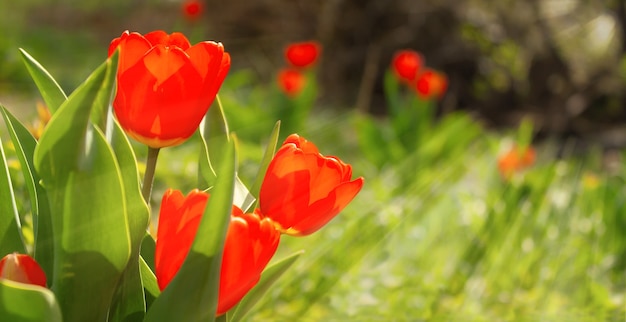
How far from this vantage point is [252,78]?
6.58m

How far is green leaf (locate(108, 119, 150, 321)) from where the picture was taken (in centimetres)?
62

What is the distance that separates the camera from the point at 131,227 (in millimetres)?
626

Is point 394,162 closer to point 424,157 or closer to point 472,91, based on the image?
point 424,157

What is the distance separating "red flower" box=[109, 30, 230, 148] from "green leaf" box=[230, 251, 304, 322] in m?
0.15

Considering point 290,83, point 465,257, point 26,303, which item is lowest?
point 26,303

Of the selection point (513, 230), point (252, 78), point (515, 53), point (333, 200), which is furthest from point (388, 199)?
point (252, 78)

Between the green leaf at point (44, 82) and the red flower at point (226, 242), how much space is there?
0.52ft

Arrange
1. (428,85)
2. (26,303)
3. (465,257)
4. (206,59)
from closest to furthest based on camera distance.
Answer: (26,303) < (206,59) < (465,257) < (428,85)

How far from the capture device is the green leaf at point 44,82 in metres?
0.64

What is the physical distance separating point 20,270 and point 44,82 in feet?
0.59

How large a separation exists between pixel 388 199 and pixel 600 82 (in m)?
3.79

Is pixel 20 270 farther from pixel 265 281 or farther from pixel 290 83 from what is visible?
pixel 290 83

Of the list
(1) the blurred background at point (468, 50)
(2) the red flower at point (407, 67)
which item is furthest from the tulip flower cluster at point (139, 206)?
(1) the blurred background at point (468, 50)

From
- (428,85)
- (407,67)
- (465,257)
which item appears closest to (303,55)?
(407,67)
